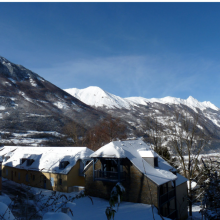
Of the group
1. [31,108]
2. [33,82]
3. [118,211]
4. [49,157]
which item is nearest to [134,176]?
[118,211]

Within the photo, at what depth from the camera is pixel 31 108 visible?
3816 inches

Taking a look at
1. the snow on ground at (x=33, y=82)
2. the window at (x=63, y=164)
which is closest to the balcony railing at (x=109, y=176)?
the window at (x=63, y=164)

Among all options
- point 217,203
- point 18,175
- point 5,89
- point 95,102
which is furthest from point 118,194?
point 95,102

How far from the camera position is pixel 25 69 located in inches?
6668

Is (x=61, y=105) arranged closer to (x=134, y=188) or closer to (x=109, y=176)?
(x=109, y=176)

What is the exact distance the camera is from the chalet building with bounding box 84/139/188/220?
16766 millimetres

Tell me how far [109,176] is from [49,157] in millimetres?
13105

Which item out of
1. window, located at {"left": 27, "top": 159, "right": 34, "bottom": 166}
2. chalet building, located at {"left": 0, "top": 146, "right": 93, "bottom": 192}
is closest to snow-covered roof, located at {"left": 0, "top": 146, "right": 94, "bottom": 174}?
chalet building, located at {"left": 0, "top": 146, "right": 93, "bottom": 192}

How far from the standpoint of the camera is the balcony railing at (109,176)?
693 inches

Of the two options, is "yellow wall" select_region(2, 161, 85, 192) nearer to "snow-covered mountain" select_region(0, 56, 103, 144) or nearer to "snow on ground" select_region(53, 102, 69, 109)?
"snow-covered mountain" select_region(0, 56, 103, 144)

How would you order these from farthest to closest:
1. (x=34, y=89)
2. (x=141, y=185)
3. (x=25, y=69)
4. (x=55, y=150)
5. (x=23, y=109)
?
(x=25, y=69)
(x=34, y=89)
(x=23, y=109)
(x=55, y=150)
(x=141, y=185)

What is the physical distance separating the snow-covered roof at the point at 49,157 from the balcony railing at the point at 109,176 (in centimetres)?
556

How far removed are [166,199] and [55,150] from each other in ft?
58.9

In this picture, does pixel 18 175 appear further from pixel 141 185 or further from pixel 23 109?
pixel 23 109
